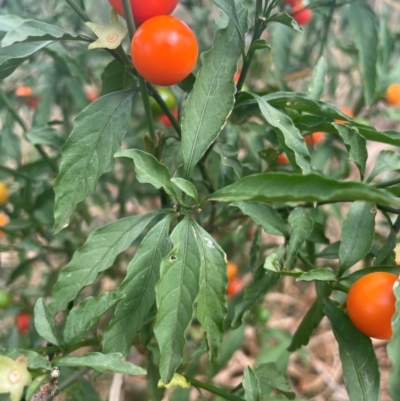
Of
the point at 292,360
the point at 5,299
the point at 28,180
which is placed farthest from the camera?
the point at 292,360

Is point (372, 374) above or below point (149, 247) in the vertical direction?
below

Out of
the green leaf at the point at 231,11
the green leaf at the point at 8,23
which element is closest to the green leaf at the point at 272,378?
the green leaf at the point at 231,11

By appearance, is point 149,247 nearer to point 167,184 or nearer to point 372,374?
point 167,184

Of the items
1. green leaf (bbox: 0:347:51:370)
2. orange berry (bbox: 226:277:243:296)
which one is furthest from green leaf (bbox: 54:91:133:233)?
orange berry (bbox: 226:277:243:296)

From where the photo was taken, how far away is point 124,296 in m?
0.51

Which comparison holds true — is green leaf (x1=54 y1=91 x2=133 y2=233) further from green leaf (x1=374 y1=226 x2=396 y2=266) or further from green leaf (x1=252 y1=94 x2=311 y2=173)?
green leaf (x1=374 y1=226 x2=396 y2=266)

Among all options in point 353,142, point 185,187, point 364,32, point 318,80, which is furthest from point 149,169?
point 364,32

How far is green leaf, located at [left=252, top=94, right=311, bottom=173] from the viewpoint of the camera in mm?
533

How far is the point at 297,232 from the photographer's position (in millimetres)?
578

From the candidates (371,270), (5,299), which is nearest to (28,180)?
(5,299)

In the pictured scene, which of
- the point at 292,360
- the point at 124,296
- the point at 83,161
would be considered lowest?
the point at 292,360

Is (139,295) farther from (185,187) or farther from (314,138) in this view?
(314,138)

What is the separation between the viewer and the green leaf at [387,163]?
0.58m

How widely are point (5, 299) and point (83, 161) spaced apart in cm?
62
